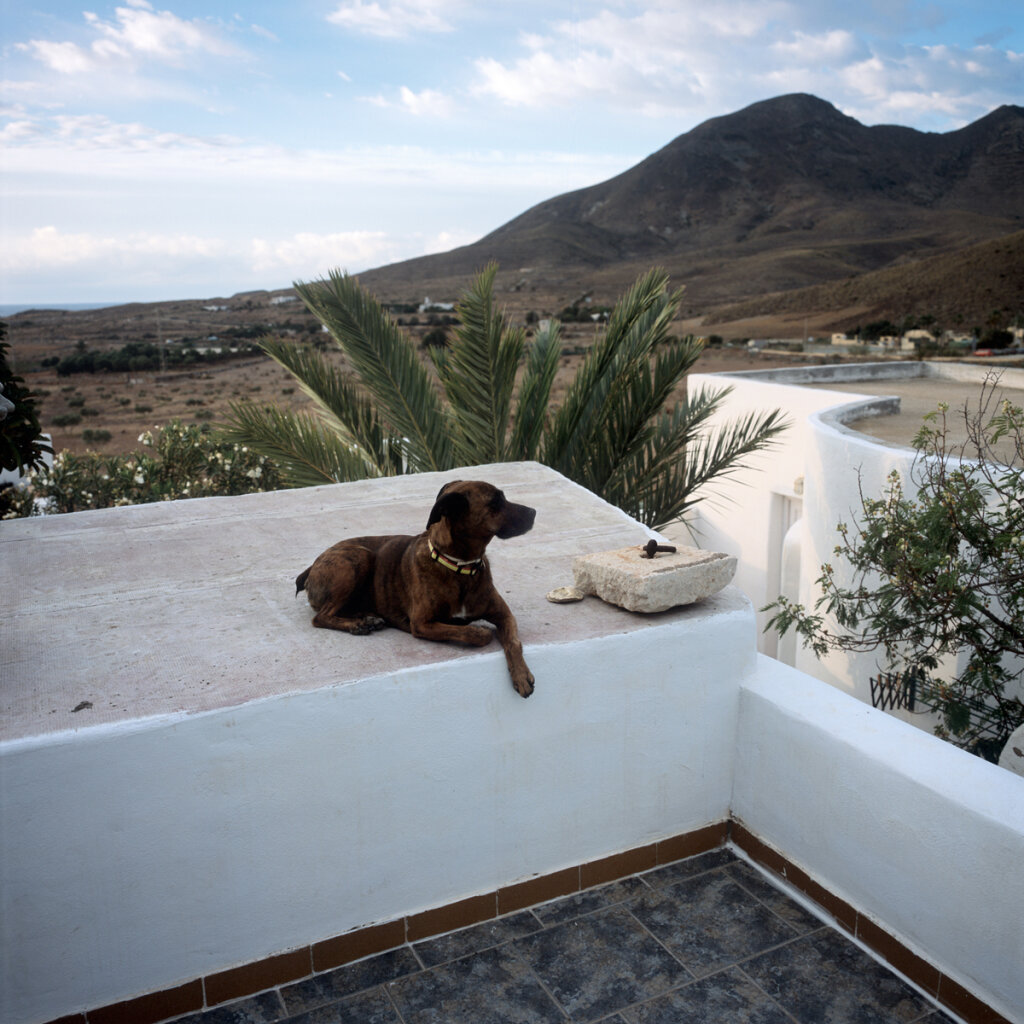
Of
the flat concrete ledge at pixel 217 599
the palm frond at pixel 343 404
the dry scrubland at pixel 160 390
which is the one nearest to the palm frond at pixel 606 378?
the palm frond at pixel 343 404

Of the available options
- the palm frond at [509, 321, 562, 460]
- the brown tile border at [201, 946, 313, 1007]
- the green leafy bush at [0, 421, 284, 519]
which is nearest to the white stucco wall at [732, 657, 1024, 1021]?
the brown tile border at [201, 946, 313, 1007]

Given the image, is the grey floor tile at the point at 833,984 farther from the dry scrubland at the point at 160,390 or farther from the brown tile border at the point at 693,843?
the dry scrubland at the point at 160,390

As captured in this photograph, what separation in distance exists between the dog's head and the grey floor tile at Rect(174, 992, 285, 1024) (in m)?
1.65

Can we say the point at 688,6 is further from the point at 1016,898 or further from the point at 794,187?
the point at 794,187

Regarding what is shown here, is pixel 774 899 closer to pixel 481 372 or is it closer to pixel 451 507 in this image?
pixel 451 507

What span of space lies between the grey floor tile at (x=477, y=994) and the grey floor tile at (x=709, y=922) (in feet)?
1.75

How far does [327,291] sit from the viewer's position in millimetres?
7098

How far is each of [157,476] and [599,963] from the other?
899 centimetres

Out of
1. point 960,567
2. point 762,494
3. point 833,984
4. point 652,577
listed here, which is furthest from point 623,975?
point 762,494

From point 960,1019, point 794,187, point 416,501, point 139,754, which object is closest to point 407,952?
point 139,754

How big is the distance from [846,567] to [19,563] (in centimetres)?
592

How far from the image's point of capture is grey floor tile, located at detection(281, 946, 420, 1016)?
2.97 metres

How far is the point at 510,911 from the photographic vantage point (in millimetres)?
3432

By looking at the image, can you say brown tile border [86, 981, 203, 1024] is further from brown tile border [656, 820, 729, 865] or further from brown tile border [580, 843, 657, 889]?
brown tile border [656, 820, 729, 865]
